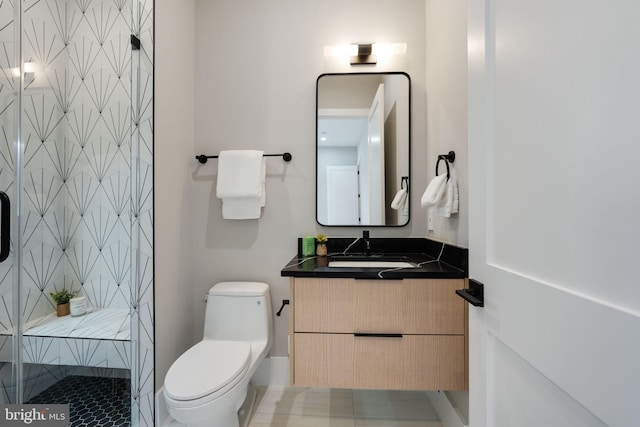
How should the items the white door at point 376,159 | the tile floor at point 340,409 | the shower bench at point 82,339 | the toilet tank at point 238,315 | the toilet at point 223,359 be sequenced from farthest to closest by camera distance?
the white door at point 376,159, the toilet tank at point 238,315, the tile floor at point 340,409, the shower bench at point 82,339, the toilet at point 223,359

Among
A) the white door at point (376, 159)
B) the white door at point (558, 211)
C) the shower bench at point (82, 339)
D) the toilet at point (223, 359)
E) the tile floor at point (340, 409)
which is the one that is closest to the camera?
the white door at point (558, 211)

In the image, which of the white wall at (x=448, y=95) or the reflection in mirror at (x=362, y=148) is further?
the reflection in mirror at (x=362, y=148)

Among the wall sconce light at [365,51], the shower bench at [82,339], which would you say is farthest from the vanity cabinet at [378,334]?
the wall sconce light at [365,51]

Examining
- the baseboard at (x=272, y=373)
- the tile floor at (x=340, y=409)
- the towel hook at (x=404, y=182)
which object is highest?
the towel hook at (x=404, y=182)

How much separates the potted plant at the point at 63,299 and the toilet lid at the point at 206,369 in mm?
629

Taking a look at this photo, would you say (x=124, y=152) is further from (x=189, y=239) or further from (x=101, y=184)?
(x=189, y=239)

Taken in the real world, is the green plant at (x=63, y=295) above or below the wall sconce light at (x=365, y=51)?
below

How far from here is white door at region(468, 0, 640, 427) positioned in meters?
0.37

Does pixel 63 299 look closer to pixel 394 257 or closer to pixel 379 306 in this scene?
pixel 379 306

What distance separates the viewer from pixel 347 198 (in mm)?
1733

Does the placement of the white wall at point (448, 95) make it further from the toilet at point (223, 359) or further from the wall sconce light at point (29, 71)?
the wall sconce light at point (29, 71)

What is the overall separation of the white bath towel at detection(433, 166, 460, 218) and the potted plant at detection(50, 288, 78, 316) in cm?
191

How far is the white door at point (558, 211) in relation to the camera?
0.37 meters

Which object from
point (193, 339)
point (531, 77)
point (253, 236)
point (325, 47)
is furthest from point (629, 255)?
point (193, 339)
